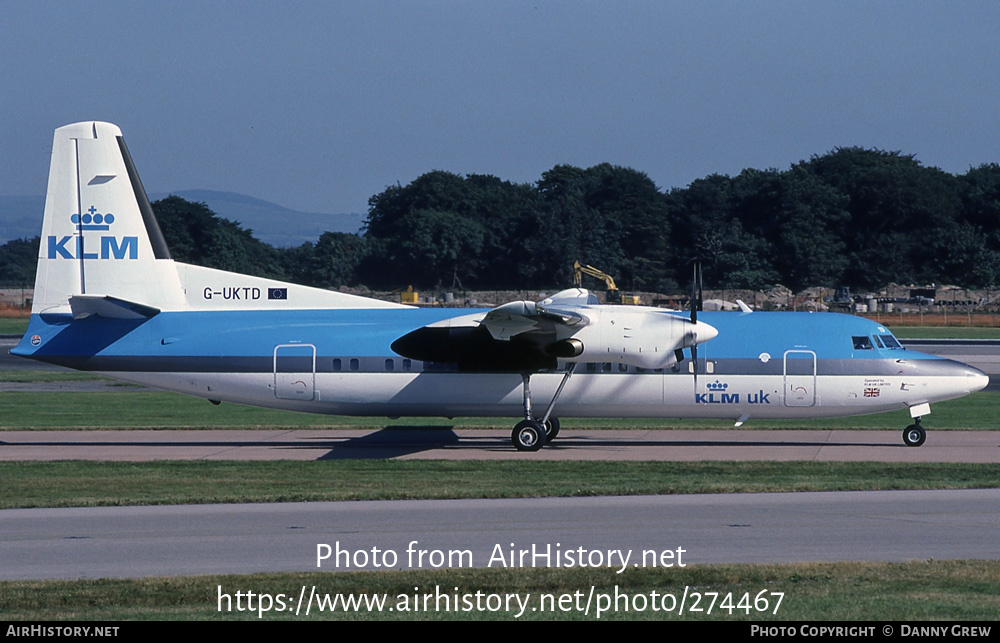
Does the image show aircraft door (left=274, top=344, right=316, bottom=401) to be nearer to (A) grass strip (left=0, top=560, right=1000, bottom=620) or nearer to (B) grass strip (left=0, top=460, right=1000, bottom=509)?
(B) grass strip (left=0, top=460, right=1000, bottom=509)

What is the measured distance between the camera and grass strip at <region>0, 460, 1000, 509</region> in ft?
56.3

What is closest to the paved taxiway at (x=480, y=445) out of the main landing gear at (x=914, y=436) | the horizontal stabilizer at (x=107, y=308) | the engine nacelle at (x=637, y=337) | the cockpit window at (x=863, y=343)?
the main landing gear at (x=914, y=436)

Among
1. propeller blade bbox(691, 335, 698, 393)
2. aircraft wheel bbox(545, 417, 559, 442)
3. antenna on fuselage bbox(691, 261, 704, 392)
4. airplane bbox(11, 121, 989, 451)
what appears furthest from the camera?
aircraft wheel bbox(545, 417, 559, 442)

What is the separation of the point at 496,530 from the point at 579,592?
9.22ft

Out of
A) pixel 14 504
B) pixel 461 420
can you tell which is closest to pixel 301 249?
pixel 461 420

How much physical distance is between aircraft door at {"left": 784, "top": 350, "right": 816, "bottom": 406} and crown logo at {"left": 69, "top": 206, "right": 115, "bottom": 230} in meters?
15.3

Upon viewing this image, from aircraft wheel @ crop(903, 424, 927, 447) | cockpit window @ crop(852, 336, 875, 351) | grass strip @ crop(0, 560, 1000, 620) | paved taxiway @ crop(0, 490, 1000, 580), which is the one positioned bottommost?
grass strip @ crop(0, 560, 1000, 620)

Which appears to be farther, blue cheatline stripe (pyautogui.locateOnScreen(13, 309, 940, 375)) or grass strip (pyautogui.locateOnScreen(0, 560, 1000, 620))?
blue cheatline stripe (pyautogui.locateOnScreen(13, 309, 940, 375))

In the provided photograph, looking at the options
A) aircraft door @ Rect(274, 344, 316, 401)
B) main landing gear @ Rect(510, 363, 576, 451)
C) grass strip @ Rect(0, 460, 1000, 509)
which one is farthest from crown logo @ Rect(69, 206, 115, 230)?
main landing gear @ Rect(510, 363, 576, 451)

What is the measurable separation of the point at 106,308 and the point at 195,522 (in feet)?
33.7

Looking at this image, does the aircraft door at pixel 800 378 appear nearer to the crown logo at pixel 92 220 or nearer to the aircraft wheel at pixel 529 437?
the aircraft wheel at pixel 529 437

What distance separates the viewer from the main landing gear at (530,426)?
23.3 metres
